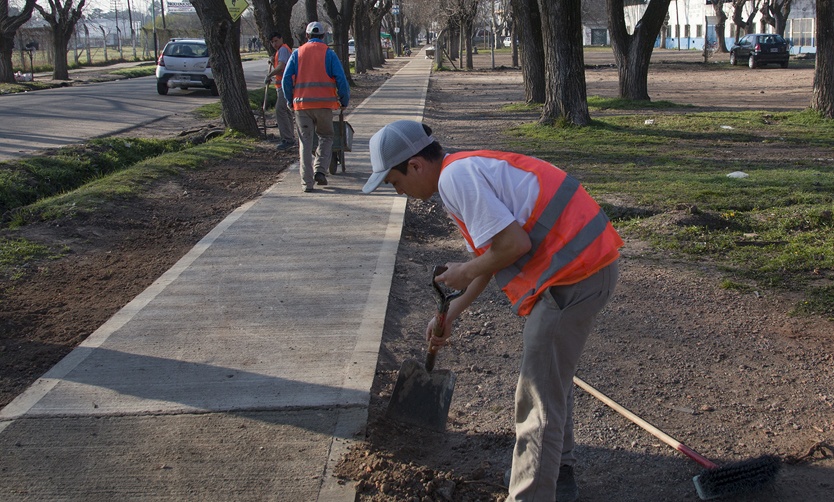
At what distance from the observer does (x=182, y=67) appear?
79.0 feet

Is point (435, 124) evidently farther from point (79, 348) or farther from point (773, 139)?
point (79, 348)

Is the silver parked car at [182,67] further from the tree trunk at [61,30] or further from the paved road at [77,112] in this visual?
the tree trunk at [61,30]

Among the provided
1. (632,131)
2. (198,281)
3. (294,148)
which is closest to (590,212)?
(198,281)

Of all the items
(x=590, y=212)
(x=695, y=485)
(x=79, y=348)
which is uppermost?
(x=590, y=212)

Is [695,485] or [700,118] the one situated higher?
[700,118]

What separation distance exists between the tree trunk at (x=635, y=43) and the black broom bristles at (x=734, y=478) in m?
16.7

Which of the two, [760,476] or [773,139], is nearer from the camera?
[760,476]

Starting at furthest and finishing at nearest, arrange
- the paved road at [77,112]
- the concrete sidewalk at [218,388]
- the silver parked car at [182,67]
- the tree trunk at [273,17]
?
the silver parked car at [182,67], the tree trunk at [273,17], the paved road at [77,112], the concrete sidewalk at [218,388]

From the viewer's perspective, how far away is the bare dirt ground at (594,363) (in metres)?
3.49

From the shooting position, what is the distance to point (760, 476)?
3.23 meters

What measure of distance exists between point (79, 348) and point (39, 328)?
65 centimetres

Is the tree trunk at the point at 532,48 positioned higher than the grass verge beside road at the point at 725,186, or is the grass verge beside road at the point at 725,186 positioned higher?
the tree trunk at the point at 532,48

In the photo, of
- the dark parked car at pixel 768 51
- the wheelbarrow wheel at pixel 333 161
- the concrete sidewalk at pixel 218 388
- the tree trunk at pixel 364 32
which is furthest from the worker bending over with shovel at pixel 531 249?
the dark parked car at pixel 768 51

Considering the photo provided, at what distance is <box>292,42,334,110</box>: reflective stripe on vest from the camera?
892 cm
